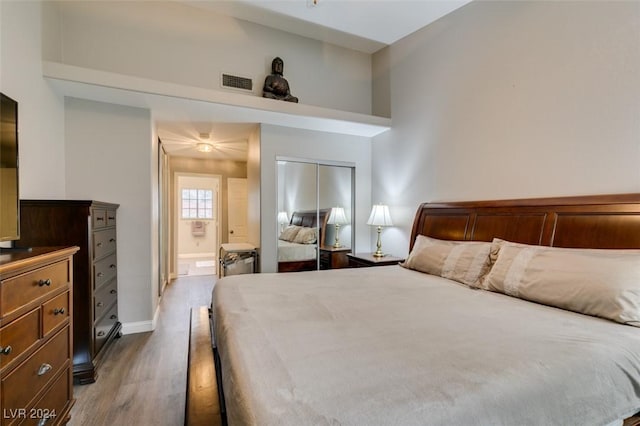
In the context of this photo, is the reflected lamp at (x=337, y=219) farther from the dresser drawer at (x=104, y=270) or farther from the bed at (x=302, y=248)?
the dresser drawer at (x=104, y=270)

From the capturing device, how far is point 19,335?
3.81 ft

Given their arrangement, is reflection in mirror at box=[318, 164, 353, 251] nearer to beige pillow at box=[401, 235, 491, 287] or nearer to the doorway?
beige pillow at box=[401, 235, 491, 287]

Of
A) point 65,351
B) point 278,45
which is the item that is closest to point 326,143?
point 278,45

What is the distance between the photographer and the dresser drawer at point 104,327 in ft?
8.08

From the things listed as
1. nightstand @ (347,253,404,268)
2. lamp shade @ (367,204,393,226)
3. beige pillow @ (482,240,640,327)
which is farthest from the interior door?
beige pillow @ (482,240,640,327)

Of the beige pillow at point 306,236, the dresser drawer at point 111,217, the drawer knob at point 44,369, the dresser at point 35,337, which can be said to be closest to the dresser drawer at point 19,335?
the dresser at point 35,337

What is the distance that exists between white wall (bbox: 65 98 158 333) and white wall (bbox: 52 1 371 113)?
487mm

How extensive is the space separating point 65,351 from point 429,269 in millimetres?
2514

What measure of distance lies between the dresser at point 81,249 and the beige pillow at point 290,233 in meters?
1.96

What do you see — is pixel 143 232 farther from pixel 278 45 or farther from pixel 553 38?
pixel 553 38

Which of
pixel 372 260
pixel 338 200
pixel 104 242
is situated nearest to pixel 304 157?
pixel 338 200

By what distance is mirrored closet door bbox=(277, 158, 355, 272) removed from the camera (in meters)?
3.92

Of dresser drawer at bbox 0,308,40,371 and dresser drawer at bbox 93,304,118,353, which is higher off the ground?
dresser drawer at bbox 0,308,40,371

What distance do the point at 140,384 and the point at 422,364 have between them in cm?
221
